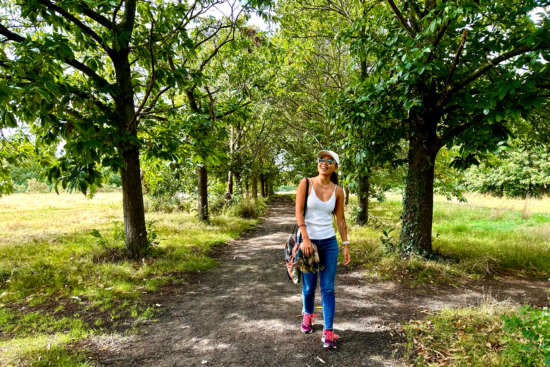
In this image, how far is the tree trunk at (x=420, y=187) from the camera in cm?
597

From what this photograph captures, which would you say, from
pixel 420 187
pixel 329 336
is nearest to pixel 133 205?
pixel 329 336

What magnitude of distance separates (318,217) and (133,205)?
461cm

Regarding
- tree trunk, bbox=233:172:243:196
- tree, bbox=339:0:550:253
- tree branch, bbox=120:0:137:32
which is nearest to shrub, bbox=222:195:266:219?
tree trunk, bbox=233:172:243:196

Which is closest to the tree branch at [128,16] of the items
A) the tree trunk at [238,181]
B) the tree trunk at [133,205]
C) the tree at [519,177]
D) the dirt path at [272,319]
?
the tree trunk at [133,205]

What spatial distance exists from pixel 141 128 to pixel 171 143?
1409 mm

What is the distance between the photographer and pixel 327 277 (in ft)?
10.4

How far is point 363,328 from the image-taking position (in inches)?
141

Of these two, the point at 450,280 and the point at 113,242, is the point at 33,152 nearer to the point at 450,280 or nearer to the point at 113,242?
the point at 113,242

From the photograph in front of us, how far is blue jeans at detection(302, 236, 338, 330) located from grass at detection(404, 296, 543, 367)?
85 centimetres

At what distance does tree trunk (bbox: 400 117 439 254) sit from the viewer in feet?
19.6

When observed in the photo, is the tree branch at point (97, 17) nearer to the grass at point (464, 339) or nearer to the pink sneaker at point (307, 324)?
the pink sneaker at point (307, 324)

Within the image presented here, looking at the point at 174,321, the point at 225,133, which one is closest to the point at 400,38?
the point at 225,133

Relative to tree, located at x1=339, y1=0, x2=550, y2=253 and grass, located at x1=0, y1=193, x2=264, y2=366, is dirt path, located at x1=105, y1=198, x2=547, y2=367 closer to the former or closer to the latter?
grass, located at x1=0, y1=193, x2=264, y2=366

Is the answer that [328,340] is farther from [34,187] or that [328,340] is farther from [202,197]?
[34,187]
